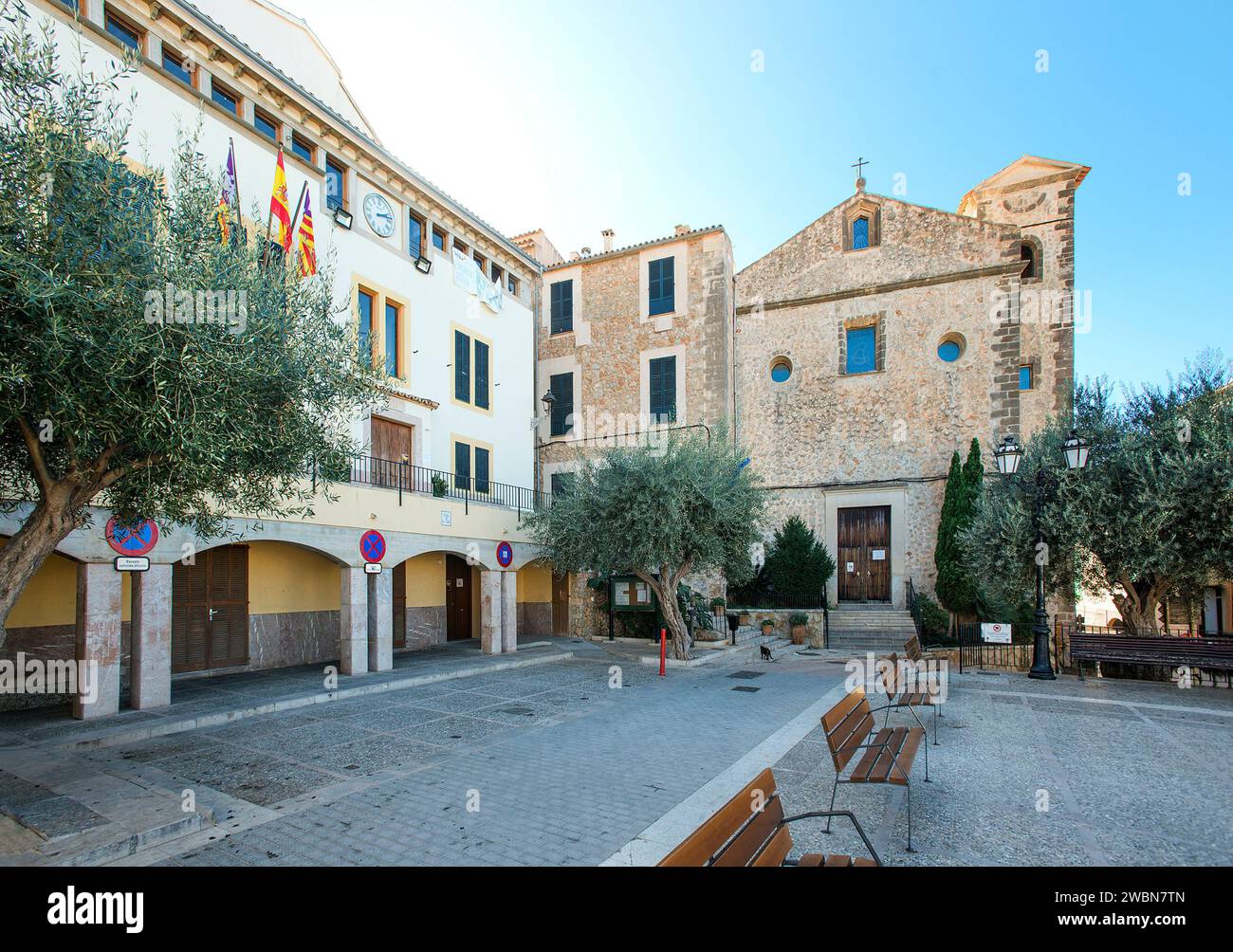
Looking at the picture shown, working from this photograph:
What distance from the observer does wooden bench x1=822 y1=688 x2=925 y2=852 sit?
207 inches

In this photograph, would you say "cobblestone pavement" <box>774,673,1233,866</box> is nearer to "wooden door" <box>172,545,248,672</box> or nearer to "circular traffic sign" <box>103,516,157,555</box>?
"circular traffic sign" <box>103,516,157,555</box>

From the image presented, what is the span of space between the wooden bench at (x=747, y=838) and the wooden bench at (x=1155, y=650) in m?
11.7

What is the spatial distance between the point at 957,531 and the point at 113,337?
63.6ft

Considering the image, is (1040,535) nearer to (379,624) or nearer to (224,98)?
(379,624)

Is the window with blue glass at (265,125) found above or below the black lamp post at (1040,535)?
above

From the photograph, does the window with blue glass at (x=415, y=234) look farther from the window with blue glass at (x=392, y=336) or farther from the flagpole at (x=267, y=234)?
the flagpole at (x=267, y=234)

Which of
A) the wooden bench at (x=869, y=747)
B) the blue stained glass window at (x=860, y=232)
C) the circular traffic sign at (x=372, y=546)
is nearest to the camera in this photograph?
the wooden bench at (x=869, y=747)

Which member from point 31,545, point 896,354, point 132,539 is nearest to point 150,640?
point 132,539

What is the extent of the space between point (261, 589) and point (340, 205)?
9122 mm

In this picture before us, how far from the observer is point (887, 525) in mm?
21781

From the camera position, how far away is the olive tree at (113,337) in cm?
530

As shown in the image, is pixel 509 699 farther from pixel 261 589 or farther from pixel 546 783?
pixel 261 589

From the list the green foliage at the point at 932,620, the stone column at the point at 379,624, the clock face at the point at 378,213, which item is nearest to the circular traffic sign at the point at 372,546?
the stone column at the point at 379,624
